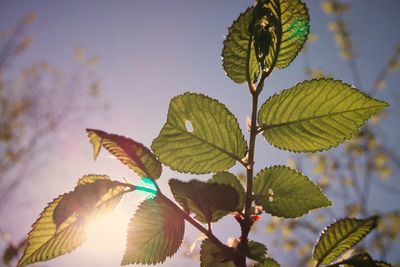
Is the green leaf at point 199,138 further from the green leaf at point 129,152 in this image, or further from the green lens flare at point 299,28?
the green lens flare at point 299,28

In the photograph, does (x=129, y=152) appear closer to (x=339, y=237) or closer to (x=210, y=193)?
(x=210, y=193)

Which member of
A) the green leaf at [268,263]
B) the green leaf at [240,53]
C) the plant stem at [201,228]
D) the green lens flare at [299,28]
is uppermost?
the green lens flare at [299,28]

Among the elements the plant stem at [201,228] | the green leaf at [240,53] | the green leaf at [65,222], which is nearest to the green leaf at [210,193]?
the plant stem at [201,228]

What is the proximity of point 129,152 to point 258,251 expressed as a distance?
0.33 metres

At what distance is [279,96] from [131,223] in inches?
15.6

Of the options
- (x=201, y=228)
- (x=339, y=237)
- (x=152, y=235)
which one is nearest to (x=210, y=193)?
(x=201, y=228)

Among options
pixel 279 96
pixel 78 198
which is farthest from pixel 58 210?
pixel 279 96

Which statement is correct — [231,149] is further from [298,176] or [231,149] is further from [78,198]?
[78,198]

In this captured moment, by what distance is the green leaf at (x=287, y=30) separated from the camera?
2.17 ft

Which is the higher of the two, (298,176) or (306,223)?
(306,223)

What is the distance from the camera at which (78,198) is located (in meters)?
0.60

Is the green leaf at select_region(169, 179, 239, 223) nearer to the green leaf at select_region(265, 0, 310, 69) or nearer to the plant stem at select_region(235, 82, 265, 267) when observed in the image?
the plant stem at select_region(235, 82, 265, 267)

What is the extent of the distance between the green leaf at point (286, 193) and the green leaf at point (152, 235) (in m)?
0.18

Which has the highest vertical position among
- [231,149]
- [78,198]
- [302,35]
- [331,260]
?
[302,35]
